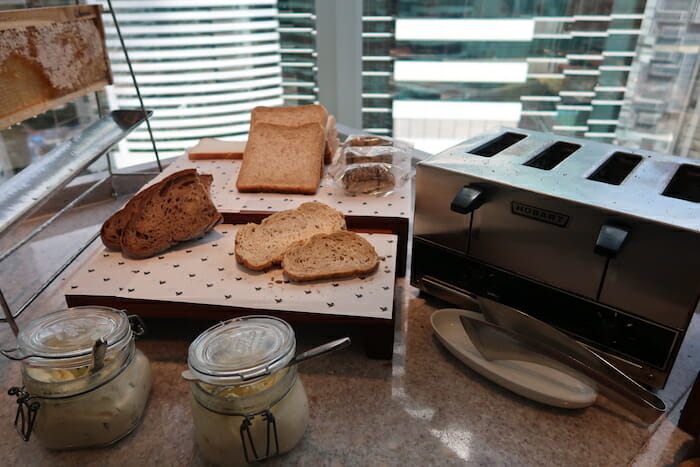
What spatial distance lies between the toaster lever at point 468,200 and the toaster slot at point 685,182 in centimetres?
34

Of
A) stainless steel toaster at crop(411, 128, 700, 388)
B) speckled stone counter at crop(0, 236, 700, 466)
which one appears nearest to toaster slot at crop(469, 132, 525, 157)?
stainless steel toaster at crop(411, 128, 700, 388)

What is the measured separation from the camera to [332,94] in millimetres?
2168

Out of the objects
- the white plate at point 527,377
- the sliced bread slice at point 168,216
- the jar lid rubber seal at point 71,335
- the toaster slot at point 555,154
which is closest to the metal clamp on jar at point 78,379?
the jar lid rubber seal at point 71,335

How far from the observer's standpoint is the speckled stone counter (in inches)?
28.2

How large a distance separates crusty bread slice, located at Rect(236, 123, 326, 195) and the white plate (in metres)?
0.55

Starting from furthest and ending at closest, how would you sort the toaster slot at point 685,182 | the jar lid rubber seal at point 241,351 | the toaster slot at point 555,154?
the toaster slot at point 555,154 → the toaster slot at point 685,182 → the jar lid rubber seal at point 241,351

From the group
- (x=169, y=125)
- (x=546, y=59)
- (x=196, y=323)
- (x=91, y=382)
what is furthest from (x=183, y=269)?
(x=546, y=59)

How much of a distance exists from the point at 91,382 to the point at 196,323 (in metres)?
0.32

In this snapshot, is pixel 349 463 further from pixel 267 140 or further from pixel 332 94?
pixel 332 94

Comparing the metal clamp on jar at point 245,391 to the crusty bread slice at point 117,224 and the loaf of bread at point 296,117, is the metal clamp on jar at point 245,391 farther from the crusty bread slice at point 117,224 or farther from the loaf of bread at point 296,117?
the loaf of bread at point 296,117

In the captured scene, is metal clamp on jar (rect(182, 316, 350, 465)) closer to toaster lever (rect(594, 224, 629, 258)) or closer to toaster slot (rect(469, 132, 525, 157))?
toaster lever (rect(594, 224, 629, 258))

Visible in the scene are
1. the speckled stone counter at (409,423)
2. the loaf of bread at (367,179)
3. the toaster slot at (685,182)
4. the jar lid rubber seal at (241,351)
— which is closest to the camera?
the jar lid rubber seal at (241,351)

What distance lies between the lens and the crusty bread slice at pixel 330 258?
2.92 ft

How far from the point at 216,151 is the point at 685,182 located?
3.97 ft
